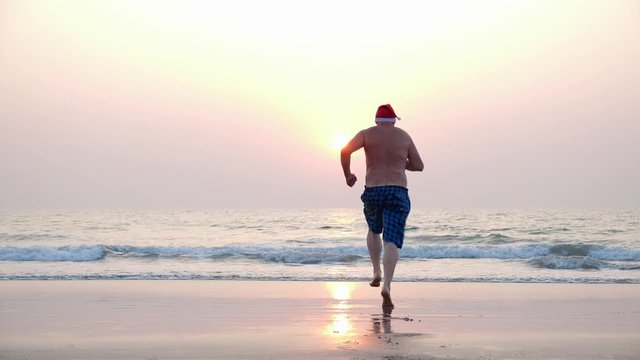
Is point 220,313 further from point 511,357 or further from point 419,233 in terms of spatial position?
point 419,233

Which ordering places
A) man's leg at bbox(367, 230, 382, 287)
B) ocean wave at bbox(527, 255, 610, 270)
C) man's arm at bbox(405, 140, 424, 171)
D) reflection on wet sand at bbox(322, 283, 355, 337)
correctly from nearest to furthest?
reflection on wet sand at bbox(322, 283, 355, 337)
man's arm at bbox(405, 140, 424, 171)
man's leg at bbox(367, 230, 382, 287)
ocean wave at bbox(527, 255, 610, 270)

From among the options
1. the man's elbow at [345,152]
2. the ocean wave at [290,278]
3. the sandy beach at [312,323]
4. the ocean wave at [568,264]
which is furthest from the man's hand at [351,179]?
the ocean wave at [568,264]

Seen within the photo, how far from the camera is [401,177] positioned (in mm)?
6441

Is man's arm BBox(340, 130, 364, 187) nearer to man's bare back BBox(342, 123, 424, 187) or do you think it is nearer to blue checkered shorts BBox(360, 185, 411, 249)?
man's bare back BBox(342, 123, 424, 187)

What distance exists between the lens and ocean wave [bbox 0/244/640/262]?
17516 mm

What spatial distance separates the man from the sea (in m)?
5.06

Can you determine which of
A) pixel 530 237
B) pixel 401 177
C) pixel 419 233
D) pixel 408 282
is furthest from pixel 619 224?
pixel 401 177

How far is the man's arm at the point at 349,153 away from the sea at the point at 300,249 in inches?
205

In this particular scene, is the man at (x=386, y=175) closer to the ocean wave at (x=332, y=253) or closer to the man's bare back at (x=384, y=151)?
the man's bare back at (x=384, y=151)

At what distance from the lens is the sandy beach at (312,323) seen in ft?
14.6

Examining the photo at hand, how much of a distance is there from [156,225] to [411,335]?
3467 cm

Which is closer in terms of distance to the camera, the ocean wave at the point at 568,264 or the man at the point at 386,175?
the man at the point at 386,175

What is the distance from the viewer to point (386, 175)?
642 centimetres

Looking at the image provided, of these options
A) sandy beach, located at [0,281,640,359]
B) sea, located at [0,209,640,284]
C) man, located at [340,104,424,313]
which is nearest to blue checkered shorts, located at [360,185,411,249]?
man, located at [340,104,424,313]
